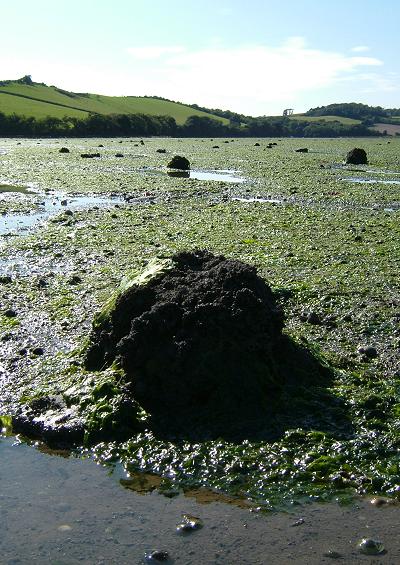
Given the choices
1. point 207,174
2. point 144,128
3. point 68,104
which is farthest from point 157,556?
point 68,104

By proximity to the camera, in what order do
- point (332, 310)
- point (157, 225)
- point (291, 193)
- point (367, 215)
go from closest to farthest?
point (332, 310), point (157, 225), point (367, 215), point (291, 193)

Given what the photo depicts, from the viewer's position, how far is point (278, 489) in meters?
5.37

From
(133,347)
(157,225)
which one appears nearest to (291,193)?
(157,225)

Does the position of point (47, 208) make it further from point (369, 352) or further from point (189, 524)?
point (189, 524)

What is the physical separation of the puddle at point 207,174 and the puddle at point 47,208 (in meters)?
8.41

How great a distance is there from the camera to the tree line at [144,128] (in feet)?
334

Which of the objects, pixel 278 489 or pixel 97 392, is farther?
pixel 97 392

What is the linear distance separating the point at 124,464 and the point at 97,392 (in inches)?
43.1

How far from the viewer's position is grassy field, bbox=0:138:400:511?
18.7ft

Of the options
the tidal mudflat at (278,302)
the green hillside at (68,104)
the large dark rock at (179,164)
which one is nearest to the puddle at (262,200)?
the tidal mudflat at (278,302)

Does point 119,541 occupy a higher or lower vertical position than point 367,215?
lower

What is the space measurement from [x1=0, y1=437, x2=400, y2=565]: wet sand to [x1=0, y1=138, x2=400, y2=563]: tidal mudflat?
0.18 metres

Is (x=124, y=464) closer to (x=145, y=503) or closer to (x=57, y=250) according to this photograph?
(x=145, y=503)

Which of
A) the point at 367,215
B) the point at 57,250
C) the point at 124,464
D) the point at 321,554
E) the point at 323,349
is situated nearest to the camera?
the point at 321,554
